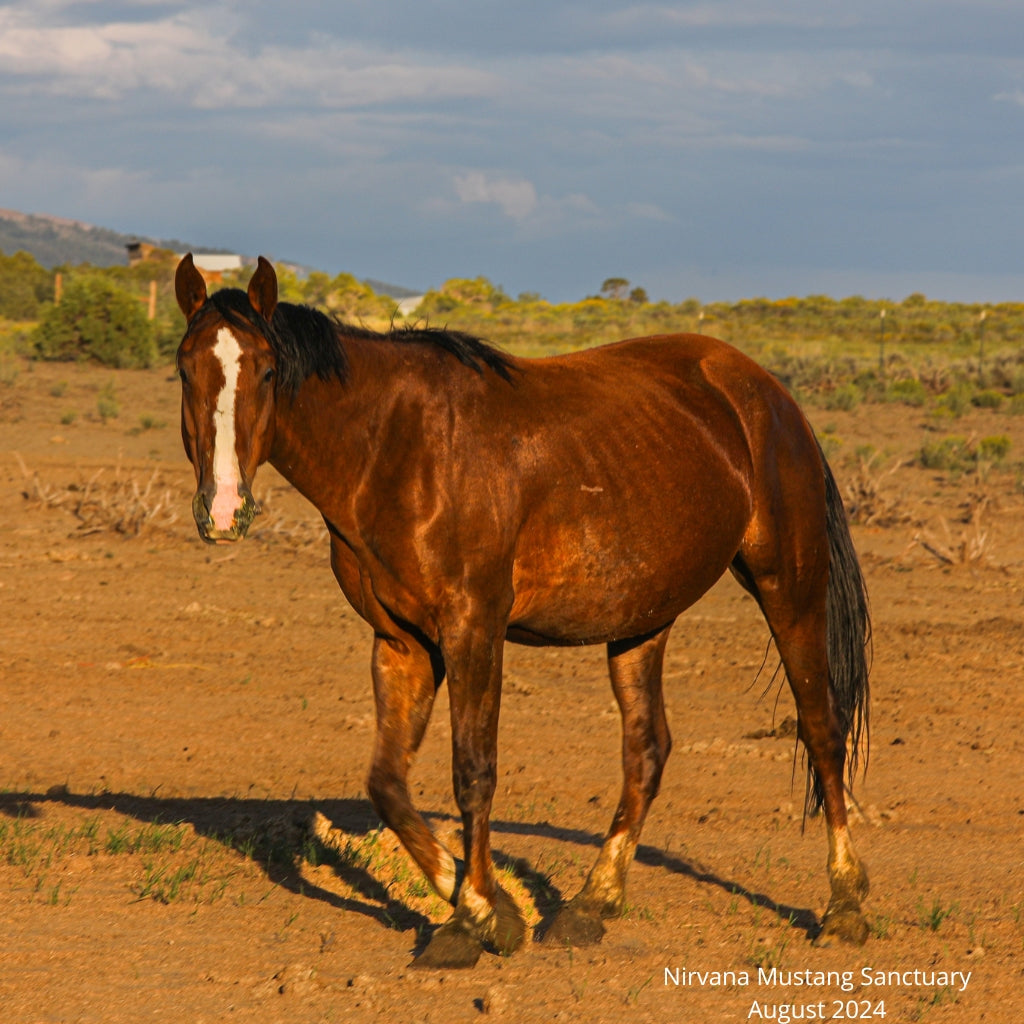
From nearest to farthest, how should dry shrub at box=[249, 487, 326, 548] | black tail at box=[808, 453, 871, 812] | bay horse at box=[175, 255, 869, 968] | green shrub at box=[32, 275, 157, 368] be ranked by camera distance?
bay horse at box=[175, 255, 869, 968], black tail at box=[808, 453, 871, 812], dry shrub at box=[249, 487, 326, 548], green shrub at box=[32, 275, 157, 368]

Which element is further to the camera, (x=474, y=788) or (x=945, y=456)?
(x=945, y=456)

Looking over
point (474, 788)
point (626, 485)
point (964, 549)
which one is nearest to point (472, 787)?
point (474, 788)

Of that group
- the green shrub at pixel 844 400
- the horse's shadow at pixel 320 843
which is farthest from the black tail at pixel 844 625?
the green shrub at pixel 844 400

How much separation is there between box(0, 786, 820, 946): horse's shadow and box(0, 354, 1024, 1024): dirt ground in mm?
19

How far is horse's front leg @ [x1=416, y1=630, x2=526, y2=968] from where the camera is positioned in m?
4.23

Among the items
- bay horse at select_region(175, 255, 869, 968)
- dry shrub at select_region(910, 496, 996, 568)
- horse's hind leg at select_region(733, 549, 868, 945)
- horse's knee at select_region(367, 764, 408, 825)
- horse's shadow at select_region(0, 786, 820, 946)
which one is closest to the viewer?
bay horse at select_region(175, 255, 869, 968)

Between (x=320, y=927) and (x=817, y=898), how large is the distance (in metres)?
2.07

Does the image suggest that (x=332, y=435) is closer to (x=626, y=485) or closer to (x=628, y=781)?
(x=626, y=485)

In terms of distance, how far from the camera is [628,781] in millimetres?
5230

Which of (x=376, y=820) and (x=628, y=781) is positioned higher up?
(x=628, y=781)

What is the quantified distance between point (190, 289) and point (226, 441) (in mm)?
601

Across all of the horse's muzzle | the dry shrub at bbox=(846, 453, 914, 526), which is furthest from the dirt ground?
the dry shrub at bbox=(846, 453, 914, 526)

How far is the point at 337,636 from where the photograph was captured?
1050 cm

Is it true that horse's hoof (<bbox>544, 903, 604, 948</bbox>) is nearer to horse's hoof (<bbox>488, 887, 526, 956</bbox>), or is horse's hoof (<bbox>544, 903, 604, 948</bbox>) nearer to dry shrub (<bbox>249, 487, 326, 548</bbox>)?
horse's hoof (<bbox>488, 887, 526, 956</bbox>)
